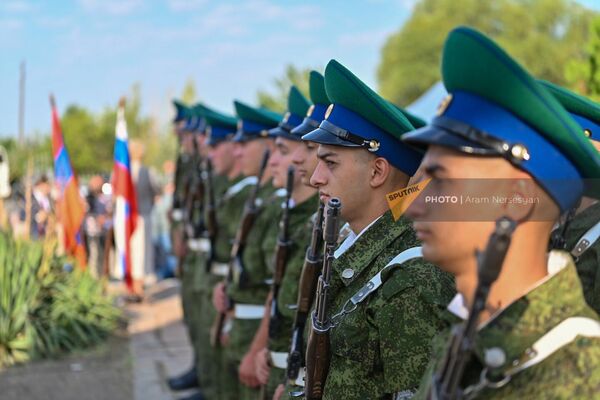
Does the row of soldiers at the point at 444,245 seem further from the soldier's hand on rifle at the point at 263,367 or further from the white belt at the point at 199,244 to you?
the white belt at the point at 199,244

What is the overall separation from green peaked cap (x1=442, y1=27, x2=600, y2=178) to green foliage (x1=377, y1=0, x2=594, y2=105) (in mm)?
A: 34508

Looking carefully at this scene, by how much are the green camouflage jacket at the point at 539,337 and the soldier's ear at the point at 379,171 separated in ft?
3.65

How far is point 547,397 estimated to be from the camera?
158 centimetres

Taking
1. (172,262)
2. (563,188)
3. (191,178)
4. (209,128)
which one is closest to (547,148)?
(563,188)

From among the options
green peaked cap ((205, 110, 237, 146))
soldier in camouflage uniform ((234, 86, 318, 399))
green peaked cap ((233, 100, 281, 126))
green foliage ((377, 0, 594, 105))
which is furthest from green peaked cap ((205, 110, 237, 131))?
green foliage ((377, 0, 594, 105))

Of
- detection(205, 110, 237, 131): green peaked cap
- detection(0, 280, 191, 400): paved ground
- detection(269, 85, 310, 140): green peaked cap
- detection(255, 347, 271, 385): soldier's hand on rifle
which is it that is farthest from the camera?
detection(0, 280, 191, 400): paved ground

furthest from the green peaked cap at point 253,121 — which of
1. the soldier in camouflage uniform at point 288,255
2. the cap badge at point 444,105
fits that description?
the cap badge at point 444,105

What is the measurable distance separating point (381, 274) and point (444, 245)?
0.68 metres

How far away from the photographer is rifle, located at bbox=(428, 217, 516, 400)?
1530 mm

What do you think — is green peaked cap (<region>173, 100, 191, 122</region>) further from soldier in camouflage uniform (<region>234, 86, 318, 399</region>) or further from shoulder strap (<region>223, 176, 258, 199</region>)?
soldier in camouflage uniform (<region>234, 86, 318, 399</region>)

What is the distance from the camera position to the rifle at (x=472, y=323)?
1.53 m

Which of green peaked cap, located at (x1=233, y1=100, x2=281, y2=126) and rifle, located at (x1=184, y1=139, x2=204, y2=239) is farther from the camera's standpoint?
rifle, located at (x1=184, y1=139, x2=204, y2=239)

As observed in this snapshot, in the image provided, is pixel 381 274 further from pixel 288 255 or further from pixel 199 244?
pixel 199 244

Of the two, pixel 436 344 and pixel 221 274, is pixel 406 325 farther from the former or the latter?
pixel 221 274
